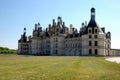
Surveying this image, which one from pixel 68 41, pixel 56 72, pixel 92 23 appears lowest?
pixel 56 72

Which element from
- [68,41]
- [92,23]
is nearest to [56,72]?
[92,23]

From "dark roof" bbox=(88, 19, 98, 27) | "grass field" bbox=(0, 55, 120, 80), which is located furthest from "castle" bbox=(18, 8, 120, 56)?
"grass field" bbox=(0, 55, 120, 80)

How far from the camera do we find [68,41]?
106 m

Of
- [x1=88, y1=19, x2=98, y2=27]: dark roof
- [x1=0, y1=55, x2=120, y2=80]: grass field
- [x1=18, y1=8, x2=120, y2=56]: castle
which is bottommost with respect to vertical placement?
[x1=0, y1=55, x2=120, y2=80]: grass field

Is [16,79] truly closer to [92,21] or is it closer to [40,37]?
[92,21]

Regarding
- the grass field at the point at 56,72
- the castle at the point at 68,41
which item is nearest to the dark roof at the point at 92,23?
the castle at the point at 68,41

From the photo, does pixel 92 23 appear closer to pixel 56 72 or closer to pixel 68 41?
pixel 68 41

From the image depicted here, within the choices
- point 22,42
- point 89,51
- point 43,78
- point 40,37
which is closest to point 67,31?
point 40,37

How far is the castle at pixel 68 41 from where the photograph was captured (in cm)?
9112

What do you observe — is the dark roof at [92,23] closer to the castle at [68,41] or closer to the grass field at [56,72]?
the castle at [68,41]

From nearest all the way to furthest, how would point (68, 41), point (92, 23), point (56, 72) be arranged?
point (56, 72) → point (92, 23) → point (68, 41)

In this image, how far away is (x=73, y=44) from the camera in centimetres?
10312

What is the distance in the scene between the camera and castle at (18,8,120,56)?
299 feet

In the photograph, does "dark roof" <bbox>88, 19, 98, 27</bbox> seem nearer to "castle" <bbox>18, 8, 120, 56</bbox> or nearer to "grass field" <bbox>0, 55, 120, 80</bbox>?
"castle" <bbox>18, 8, 120, 56</bbox>
